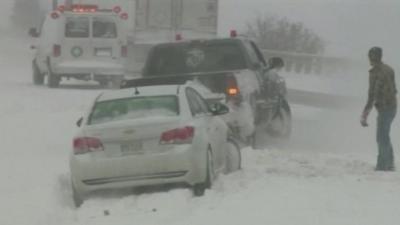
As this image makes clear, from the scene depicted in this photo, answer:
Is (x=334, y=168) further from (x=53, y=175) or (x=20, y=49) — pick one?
(x=20, y=49)

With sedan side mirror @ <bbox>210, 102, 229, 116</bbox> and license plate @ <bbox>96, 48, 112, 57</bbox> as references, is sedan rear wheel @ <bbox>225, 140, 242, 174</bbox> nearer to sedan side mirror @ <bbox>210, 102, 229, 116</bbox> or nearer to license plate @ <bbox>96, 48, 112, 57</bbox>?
sedan side mirror @ <bbox>210, 102, 229, 116</bbox>

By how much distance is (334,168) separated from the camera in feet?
43.3

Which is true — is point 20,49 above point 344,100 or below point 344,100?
below

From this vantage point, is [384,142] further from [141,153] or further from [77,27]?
[77,27]

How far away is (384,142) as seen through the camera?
42.8 feet

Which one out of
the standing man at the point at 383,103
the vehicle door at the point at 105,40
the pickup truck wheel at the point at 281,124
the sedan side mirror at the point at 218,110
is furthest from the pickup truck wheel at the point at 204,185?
the vehicle door at the point at 105,40

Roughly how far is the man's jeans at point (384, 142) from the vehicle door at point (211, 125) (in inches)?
78.7

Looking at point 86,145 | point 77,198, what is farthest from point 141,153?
point 77,198

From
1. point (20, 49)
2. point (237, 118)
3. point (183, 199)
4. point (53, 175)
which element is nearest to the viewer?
point (183, 199)

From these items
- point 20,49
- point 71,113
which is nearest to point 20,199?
point 71,113

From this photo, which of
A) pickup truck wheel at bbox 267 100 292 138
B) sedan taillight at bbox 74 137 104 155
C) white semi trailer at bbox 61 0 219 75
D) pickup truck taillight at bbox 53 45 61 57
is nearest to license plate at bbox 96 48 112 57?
pickup truck taillight at bbox 53 45 61 57

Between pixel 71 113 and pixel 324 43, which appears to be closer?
pixel 71 113

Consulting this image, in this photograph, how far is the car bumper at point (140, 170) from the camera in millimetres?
10984

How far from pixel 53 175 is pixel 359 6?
3820cm
